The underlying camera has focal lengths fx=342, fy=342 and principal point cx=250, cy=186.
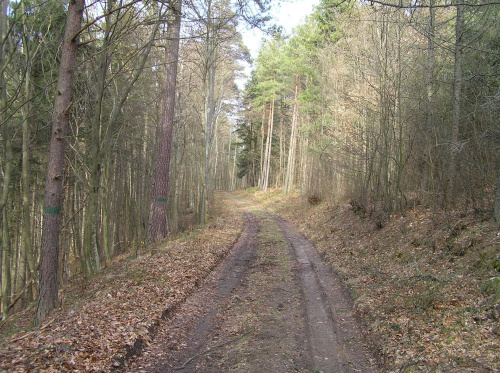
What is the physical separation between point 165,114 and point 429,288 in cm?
943

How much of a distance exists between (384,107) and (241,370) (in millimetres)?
9604

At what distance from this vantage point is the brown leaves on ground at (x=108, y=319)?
13.1ft

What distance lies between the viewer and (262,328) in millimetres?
5395

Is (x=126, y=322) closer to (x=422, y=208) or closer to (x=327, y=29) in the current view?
(x=422, y=208)

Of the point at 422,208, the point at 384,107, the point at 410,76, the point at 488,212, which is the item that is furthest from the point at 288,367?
the point at 410,76

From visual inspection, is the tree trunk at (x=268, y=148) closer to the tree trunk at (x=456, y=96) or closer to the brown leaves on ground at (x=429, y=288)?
the brown leaves on ground at (x=429, y=288)

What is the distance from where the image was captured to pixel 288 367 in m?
4.25

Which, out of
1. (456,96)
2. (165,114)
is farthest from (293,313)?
(165,114)

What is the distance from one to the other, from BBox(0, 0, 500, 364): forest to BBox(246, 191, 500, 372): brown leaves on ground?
0.80 m

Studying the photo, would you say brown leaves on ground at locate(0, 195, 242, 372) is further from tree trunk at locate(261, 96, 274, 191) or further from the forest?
tree trunk at locate(261, 96, 274, 191)

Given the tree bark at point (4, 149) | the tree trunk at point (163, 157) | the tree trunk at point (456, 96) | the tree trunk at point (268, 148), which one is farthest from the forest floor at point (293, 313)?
the tree trunk at point (268, 148)

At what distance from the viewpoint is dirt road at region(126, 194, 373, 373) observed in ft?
14.3

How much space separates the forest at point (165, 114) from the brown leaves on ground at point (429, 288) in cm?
80

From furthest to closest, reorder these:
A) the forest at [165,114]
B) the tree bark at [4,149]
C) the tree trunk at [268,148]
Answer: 1. the tree trunk at [268,148]
2. the tree bark at [4,149]
3. the forest at [165,114]
